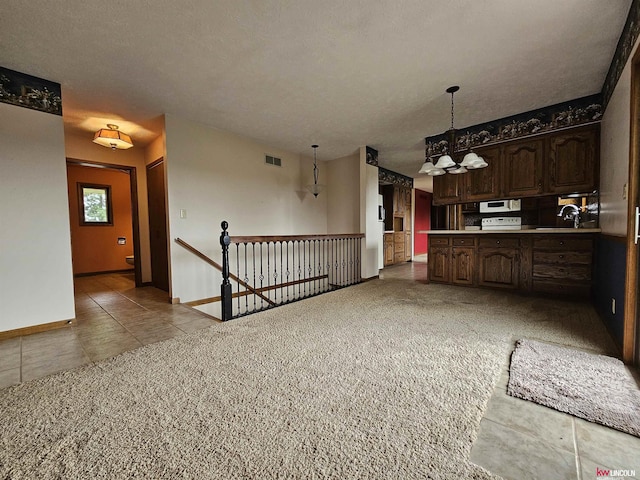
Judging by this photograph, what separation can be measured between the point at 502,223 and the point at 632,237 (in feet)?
8.94

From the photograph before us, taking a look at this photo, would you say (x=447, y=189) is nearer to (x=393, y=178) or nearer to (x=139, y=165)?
(x=393, y=178)

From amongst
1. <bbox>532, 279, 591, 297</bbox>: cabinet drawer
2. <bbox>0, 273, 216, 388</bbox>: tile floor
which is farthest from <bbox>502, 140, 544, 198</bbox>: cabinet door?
<bbox>0, 273, 216, 388</bbox>: tile floor

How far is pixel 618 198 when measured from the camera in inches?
91.6

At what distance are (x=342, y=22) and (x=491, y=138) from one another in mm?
3250

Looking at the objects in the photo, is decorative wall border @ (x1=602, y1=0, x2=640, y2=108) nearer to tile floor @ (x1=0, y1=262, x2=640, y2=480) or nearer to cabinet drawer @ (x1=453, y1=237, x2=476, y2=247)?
cabinet drawer @ (x1=453, y1=237, x2=476, y2=247)

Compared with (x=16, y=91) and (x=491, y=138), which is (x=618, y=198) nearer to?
(x=491, y=138)

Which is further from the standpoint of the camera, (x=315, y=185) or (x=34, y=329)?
(x=315, y=185)

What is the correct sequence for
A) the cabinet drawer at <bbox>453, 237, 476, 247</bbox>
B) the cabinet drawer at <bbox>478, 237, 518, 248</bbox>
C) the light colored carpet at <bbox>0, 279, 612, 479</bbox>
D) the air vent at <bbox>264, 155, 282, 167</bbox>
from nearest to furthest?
the light colored carpet at <bbox>0, 279, 612, 479</bbox> < the cabinet drawer at <bbox>478, 237, 518, 248</bbox> < the cabinet drawer at <bbox>453, 237, 476, 247</bbox> < the air vent at <bbox>264, 155, 282, 167</bbox>

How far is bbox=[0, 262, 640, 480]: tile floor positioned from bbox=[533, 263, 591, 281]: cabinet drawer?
2.41m

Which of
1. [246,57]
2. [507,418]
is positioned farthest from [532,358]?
[246,57]

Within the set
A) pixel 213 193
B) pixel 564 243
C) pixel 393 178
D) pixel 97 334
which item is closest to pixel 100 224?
pixel 213 193

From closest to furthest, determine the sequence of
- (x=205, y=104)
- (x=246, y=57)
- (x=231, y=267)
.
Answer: (x=246, y=57), (x=205, y=104), (x=231, y=267)

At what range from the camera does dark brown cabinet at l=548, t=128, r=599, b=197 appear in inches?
134

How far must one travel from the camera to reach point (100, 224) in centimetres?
638
